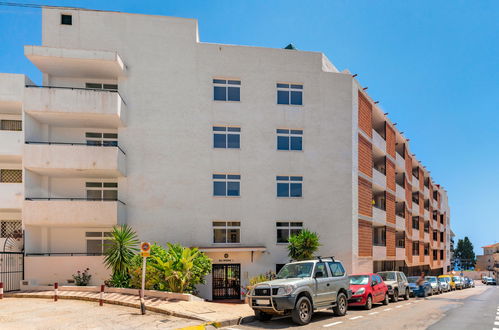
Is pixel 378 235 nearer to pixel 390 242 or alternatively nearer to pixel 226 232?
pixel 390 242

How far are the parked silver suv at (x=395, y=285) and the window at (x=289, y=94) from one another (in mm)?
11435

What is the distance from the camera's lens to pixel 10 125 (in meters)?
25.0

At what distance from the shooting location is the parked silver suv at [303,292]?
14.1 metres

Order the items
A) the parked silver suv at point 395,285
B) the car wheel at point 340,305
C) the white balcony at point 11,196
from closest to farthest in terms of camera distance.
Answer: the car wheel at point 340,305, the white balcony at point 11,196, the parked silver suv at point 395,285

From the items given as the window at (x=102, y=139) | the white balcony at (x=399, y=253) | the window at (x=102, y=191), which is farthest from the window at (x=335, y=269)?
the white balcony at (x=399, y=253)

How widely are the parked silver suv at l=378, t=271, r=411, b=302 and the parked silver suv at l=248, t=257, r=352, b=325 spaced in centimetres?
753

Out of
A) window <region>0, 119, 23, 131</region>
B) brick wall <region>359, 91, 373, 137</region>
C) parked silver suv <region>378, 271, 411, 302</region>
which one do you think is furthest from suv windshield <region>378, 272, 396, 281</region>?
window <region>0, 119, 23, 131</region>

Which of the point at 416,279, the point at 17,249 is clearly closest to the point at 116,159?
the point at 17,249

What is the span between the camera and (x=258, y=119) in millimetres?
26016

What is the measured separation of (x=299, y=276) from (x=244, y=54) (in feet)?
50.0

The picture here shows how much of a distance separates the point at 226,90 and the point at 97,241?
37.7 feet

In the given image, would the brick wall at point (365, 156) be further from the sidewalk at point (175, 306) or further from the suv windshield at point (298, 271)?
the sidewalk at point (175, 306)

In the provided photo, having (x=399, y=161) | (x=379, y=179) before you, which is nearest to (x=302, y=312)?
(x=379, y=179)

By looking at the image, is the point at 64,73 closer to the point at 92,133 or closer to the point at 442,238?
the point at 92,133
